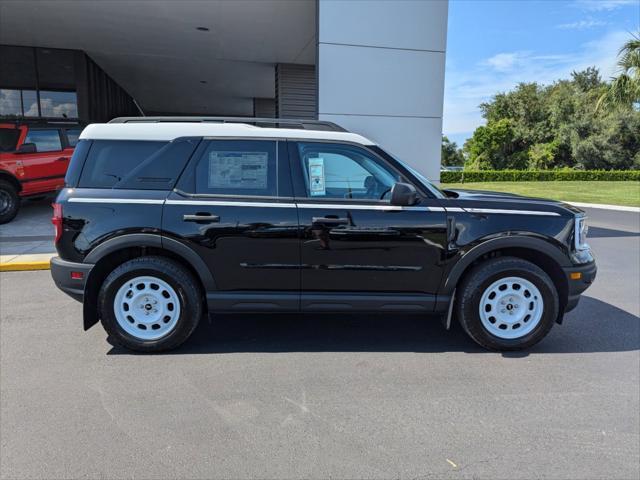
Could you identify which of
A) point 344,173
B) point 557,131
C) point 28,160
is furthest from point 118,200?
point 557,131

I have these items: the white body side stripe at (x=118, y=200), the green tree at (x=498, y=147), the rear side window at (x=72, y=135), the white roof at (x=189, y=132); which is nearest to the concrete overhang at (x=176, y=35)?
the rear side window at (x=72, y=135)

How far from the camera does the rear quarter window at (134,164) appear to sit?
3.61 m

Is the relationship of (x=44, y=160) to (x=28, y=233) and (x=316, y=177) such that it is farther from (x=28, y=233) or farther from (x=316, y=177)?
(x=316, y=177)

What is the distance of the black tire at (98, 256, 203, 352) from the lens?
3594 mm

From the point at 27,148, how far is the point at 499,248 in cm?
1011

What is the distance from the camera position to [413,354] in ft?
12.3

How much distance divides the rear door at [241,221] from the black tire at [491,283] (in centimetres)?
148

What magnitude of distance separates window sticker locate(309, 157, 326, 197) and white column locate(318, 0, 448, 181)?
507 cm

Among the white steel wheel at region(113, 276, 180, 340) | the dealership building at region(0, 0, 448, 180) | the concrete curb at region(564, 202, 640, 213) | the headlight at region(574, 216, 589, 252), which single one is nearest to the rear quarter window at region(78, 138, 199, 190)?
the white steel wheel at region(113, 276, 180, 340)

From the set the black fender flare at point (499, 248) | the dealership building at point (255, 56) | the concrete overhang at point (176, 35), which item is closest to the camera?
the black fender flare at point (499, 248)

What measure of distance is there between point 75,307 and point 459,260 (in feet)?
13.7

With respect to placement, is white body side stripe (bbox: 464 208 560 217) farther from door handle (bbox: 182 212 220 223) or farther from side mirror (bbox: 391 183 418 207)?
door handle (bbox: 182 212 220 223)

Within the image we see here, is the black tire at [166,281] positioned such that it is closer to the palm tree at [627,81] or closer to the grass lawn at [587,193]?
the grass lawn at [587,193]

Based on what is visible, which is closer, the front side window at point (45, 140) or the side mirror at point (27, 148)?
the side mirror at point (27, 148)
